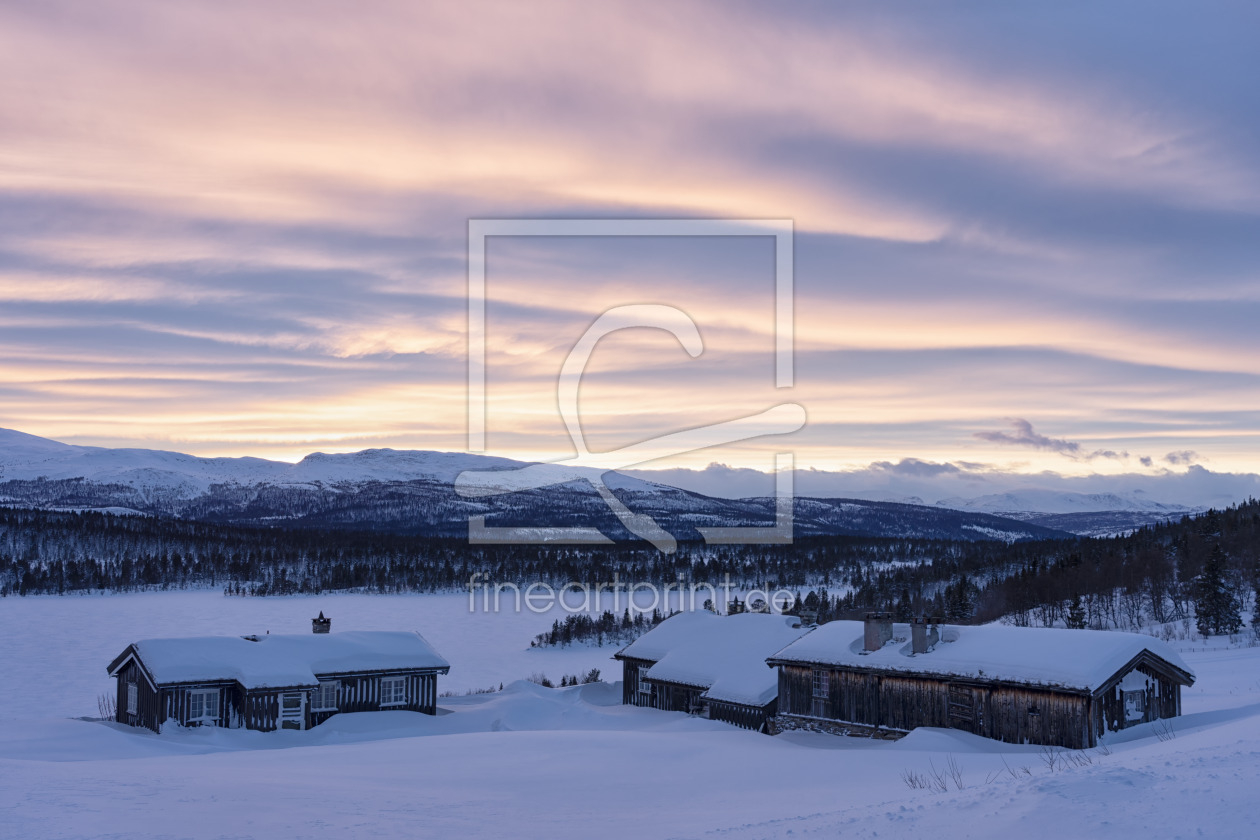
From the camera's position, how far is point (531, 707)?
33906 millimetres

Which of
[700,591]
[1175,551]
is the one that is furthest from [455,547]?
[1175,551]

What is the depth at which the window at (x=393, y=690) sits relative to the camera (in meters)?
33.3

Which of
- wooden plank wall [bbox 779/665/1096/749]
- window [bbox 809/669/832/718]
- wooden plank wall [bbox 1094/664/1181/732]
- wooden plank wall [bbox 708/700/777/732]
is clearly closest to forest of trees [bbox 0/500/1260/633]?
wooden plank wall [bbox 708/700/777/732]

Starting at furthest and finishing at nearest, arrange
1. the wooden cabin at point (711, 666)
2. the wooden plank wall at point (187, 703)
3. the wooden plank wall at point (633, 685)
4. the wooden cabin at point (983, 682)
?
the wooden plank wall at point (633, 685), the wooden cabin at point (711, 666), the wooden plank wall at point (187, 703), the wooden cabin at point (983, 682)

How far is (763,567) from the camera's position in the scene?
151375 mm

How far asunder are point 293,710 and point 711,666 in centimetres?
1416

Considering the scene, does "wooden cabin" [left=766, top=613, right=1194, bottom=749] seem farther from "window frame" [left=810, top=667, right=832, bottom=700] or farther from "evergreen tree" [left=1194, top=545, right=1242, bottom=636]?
"evergreen tree" [left=1194, top=545, right=1242, bottom=636]

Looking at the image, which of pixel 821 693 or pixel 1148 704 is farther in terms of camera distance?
pixel 821 693

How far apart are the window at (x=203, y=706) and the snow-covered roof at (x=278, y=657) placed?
57 centimetres

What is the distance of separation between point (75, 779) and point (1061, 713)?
20529 mm

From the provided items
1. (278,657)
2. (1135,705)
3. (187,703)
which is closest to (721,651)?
(1135,705)

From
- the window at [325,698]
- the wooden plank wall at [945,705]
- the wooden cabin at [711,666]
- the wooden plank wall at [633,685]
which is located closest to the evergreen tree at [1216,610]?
the wooden cabin at [711,666]

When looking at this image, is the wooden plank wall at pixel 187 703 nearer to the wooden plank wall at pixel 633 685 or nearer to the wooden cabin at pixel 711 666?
the wooden cabin at pixel 711 666

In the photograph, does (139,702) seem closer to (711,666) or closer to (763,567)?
(711,666)
